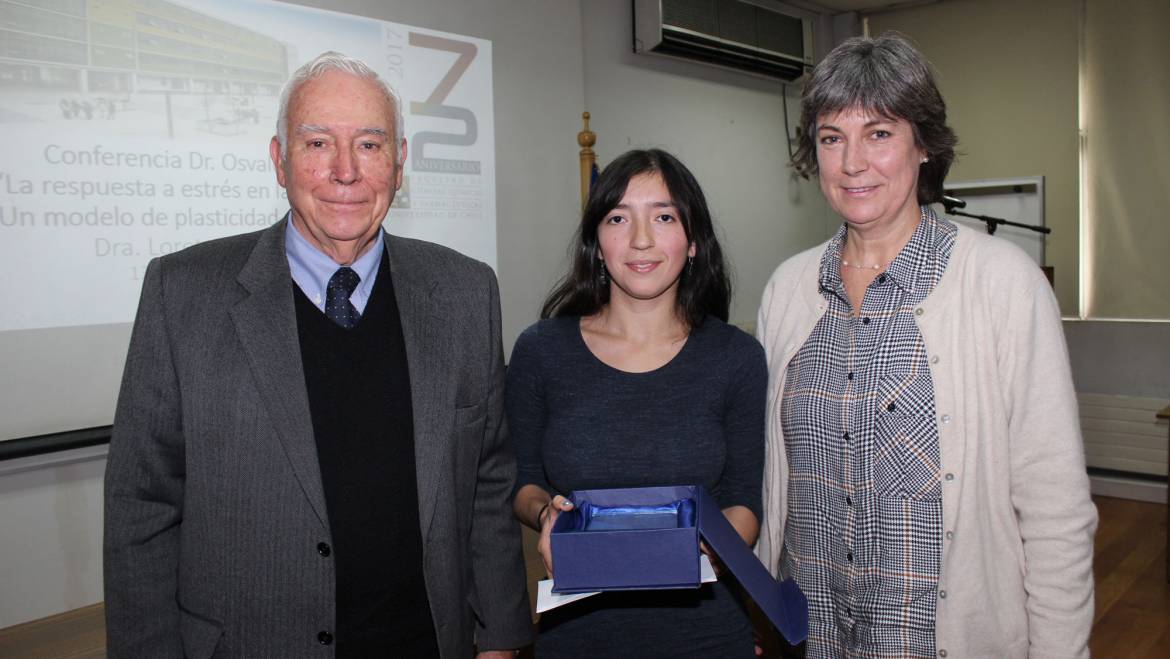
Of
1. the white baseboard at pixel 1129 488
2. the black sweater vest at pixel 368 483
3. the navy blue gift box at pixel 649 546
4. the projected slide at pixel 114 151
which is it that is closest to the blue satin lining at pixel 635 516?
the navy blue gift box at pixel 649 546

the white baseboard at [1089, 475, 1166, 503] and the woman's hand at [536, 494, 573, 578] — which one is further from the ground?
the woman's hand at [536, 494, 573, 578]

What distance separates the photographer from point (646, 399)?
1.50 meters

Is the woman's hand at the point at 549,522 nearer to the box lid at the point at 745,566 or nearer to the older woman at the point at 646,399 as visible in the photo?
the older woman at the point at 646,399

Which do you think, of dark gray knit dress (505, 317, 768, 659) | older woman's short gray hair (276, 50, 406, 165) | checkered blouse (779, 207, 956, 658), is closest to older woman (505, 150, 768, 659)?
dark gray knit dress (505, 317, 768, 659)

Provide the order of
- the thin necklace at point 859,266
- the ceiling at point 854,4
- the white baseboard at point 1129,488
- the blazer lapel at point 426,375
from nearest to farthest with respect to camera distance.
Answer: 1. the blazer lapel at point 426,375
2. the thin necklace at point 859,266
3. the white baseboard at point 1129,488
4. the ceiling at point 854,4

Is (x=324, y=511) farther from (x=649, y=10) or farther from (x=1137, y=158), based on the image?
(x=1137, y=158)

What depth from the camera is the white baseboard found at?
5.05 meters

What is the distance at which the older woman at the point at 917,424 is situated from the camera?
1293 millimetres

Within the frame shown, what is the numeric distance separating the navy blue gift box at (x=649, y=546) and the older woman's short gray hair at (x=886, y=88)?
728mm

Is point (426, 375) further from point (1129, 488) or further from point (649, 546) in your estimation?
point (1129, 488)

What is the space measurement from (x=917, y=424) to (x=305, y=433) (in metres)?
0.96

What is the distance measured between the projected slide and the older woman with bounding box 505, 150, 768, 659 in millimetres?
1913

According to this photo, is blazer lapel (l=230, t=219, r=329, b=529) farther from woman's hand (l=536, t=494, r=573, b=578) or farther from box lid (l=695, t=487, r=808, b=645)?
box lid (l=695, t=487, r=808, b=645)

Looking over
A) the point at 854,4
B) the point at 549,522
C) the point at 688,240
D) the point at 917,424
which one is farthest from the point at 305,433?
the point at 854,4
